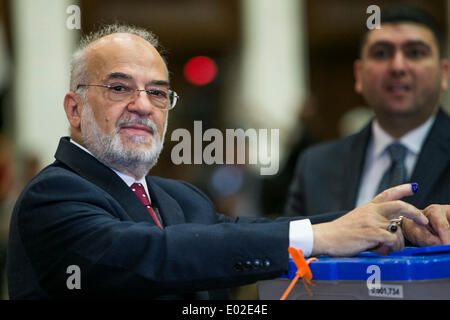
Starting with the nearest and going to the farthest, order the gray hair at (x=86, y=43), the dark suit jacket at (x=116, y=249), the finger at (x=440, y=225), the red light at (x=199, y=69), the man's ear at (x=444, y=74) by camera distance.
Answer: the dark suit jacket at (x=116, y=249) → the finger at (x=440, y=225) → the gray hair at (x=86, y=43) → the man's ear at (x=444, y=74) → the red light at (x=199, y=69)

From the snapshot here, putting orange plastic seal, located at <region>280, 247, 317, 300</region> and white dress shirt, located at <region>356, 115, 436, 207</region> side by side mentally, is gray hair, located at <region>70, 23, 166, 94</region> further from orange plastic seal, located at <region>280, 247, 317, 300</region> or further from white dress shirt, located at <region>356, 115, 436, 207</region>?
white dress shirt, located at <region>356, 115, 436, 207</region>

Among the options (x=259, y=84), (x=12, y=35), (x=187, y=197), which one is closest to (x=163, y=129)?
(x=187, y=197)

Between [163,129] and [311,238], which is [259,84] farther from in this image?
[311,238]

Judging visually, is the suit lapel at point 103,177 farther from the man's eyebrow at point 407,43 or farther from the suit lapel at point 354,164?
the man's eyebrow at point 407,43

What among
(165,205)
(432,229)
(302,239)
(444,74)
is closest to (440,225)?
(432,229)

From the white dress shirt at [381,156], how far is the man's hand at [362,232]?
1.35 meters

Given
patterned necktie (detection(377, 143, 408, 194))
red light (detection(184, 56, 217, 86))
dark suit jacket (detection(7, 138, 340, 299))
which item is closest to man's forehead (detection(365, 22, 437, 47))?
patterned necktie (detection(377, 143, 408, 194))

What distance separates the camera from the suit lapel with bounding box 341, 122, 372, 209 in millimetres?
3385

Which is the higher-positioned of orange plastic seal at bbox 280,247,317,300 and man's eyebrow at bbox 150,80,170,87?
man's eyebrow at bbox 150,80,170,87

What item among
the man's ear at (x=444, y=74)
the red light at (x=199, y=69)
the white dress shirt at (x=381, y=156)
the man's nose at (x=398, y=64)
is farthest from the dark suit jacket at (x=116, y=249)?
the red light at (x=199, y=69)

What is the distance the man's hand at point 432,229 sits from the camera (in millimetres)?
2087

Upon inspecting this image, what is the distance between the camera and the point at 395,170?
129 inches

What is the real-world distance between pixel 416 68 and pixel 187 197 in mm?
1549

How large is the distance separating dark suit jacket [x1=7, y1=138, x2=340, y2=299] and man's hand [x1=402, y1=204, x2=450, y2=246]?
1.70 ft
